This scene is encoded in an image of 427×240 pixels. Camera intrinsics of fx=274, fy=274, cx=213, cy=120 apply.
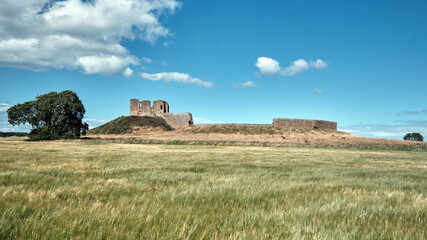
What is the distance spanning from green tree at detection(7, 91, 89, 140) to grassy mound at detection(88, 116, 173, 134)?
90.7 feet

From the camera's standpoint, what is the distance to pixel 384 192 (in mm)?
5262

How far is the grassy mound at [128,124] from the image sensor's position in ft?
241

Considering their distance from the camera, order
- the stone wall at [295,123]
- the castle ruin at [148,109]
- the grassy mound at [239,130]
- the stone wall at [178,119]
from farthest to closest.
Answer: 1. the castle ruin at [148,109]
2. the stone wall at [295,123]
3. the stone wall at [178,119]
4. the grassy mound at [239,130]

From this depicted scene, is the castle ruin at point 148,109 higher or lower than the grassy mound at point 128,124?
Result: higher

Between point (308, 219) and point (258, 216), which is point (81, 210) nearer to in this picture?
point (258, 216)

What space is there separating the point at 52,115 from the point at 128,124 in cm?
3531

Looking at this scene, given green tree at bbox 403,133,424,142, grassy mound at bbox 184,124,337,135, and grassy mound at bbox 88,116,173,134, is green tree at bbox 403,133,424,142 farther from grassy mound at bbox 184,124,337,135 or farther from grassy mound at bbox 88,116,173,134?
grassy mound at bbox 88,116,173,134

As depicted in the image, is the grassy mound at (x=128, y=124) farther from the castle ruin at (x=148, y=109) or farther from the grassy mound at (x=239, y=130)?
the grassy mound at (x=239, y=130)

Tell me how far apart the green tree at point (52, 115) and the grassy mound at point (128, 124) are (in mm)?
27652

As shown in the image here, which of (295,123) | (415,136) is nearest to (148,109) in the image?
(295,123)

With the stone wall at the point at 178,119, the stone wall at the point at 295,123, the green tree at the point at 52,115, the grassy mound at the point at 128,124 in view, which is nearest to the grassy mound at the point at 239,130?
the stone wall at the point at 178,119

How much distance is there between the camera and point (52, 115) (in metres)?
41.9

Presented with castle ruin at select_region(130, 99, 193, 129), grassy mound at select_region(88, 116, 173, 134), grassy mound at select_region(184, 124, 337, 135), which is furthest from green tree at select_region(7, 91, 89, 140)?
castle ruin at select_region(130, 99, 193, 129)

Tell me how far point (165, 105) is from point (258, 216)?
295 ft
